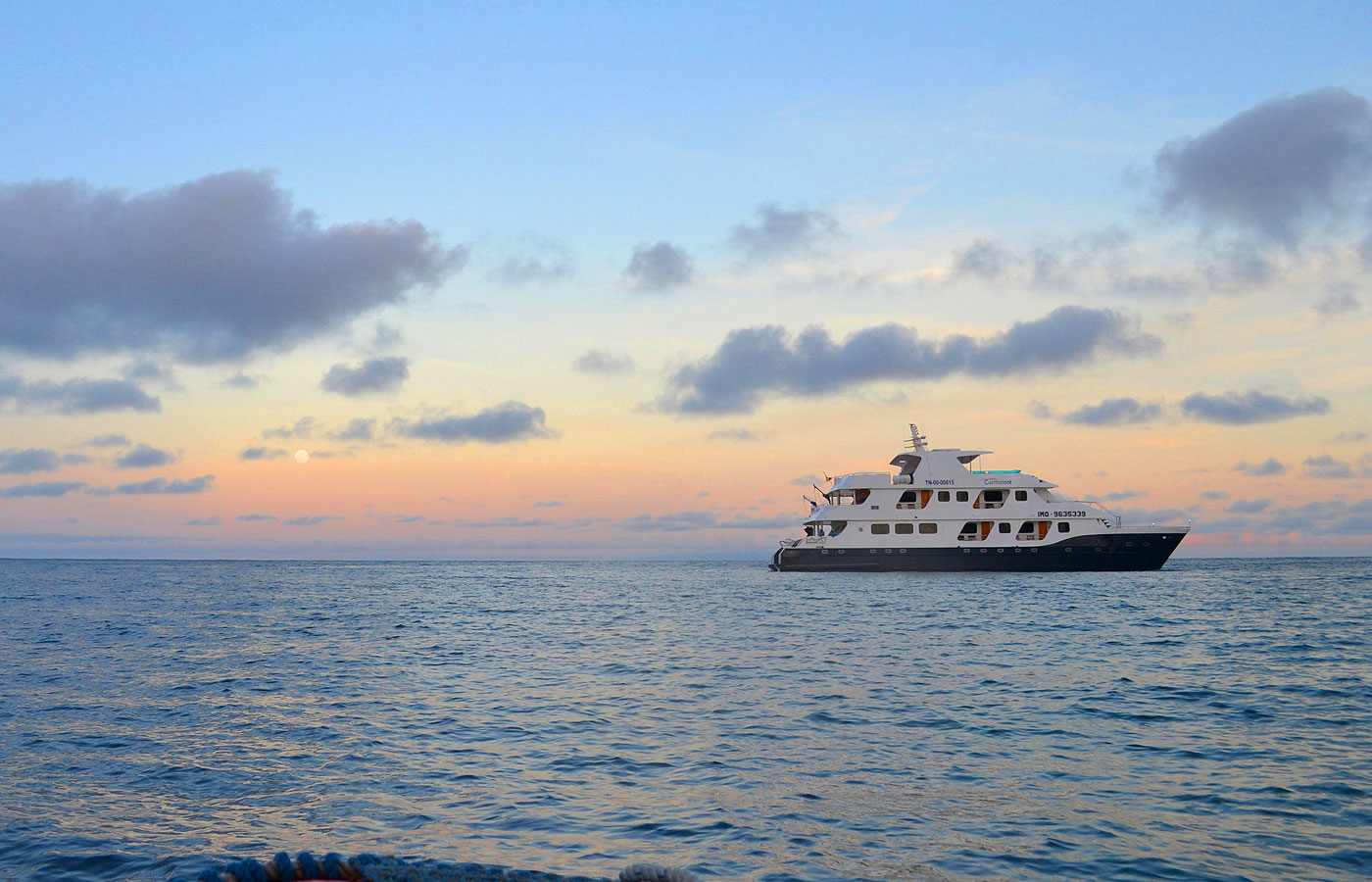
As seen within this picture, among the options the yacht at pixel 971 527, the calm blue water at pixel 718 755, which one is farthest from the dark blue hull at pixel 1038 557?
the calm blue water at pixel 718 755

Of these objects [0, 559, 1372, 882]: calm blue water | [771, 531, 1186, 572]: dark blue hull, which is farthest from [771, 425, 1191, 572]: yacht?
[0, 559, 1372, 882]: calm blue water

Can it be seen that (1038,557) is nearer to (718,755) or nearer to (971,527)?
(971,527)

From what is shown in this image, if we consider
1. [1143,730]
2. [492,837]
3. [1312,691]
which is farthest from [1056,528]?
[492,837]

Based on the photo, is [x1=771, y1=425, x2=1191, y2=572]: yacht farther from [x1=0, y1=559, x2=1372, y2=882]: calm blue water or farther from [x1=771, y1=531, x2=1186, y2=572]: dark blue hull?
[x1=0, y1=559, x2=1372, y2=882]: calm blue water

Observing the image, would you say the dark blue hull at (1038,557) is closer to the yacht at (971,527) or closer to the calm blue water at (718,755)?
the yacht at (971,527)

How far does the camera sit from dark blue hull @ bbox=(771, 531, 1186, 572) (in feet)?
211

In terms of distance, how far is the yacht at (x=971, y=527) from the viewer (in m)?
64.8

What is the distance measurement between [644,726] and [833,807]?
5494mm

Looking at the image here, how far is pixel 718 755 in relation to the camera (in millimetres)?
12555

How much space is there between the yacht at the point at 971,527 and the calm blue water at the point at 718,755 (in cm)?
3564

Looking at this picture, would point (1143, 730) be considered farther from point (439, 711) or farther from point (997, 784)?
point (439, 711)

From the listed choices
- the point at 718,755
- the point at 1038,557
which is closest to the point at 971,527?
the point at 1038,557

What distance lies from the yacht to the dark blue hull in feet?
0.24

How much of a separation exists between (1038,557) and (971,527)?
527cm
